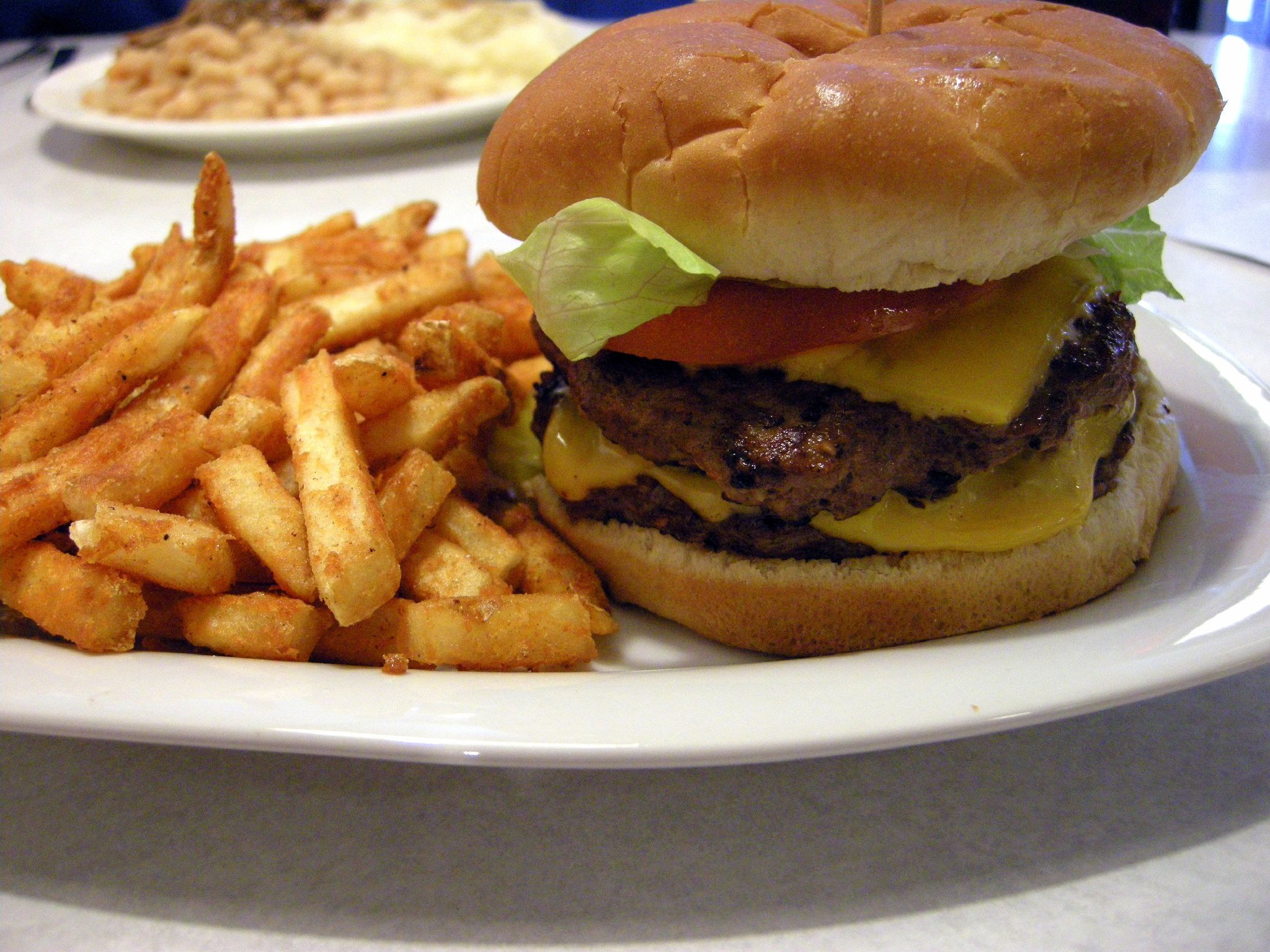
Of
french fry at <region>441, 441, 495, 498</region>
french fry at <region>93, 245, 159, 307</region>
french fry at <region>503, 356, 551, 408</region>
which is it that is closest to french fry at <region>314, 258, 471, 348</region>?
french fry at <region>503, 356, 551, 408</region>

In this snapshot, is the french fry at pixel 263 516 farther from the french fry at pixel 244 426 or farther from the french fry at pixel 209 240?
the french fry at pixel 209 240

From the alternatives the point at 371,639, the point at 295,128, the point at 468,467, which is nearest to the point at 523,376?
the point at 468,467

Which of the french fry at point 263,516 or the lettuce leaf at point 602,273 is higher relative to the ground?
the lettuce leaf at point 602,273

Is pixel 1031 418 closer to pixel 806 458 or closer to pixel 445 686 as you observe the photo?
pixel 806 458

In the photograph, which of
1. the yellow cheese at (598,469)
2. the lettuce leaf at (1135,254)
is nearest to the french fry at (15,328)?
the yellow cheese at (598,469)

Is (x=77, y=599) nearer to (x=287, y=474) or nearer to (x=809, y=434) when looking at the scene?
(x=287, y=474)

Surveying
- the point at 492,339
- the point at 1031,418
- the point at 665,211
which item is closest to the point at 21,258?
the point at 492,339

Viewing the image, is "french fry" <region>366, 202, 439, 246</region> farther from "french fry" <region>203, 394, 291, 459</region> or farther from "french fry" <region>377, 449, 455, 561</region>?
"french fry" <region>377, 449, 455, 561</region>

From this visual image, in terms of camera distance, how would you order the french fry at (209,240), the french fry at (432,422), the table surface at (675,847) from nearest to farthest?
1. the table surface at (675,847)
2. the french fry at (432,422)
3. the french fry at (209,240)
